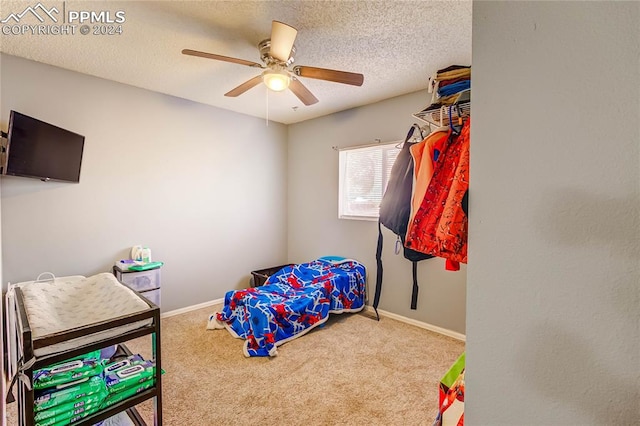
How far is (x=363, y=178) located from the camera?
3.63 meters

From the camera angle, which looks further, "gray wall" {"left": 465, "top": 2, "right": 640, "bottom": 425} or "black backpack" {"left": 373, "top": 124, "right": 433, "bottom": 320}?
"black backpack" {"left": 373, "top": 124, "right": 433, "bottom": 320}

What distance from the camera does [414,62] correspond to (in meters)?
2.43

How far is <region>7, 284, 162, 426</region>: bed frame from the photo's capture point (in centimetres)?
118

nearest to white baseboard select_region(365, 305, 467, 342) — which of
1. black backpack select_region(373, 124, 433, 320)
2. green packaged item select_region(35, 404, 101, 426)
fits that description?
black backpack select_region(373, 124, 433, 320)

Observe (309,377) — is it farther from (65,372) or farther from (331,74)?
(331,74)

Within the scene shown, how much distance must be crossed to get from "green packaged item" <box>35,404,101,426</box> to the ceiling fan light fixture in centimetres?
208

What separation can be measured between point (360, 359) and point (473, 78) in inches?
91.0

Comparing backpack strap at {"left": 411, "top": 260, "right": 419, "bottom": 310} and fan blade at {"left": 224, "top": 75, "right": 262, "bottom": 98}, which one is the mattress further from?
backpack strap at {"left": 411, "top": 260, "right": 419, "bottom": 310}

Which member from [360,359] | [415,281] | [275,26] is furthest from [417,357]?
[275,26]

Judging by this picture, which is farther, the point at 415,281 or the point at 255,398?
the point at 415,281

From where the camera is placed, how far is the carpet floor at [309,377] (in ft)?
5.93

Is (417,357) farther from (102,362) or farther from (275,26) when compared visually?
(275,26)

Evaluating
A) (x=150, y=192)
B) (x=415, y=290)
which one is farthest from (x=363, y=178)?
(x=150, y=192)

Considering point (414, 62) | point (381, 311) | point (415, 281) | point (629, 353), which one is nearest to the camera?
point (629, 353)
